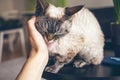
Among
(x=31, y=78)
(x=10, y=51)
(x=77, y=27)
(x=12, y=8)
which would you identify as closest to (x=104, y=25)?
(x=77, y=27)

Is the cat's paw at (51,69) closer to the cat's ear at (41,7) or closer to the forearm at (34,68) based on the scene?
the forearm at (34,68)

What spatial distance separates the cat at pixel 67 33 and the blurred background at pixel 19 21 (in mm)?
65

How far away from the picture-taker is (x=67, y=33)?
79 centimetres

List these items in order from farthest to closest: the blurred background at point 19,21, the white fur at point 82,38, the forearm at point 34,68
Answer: the blurred background at point 19,21
the white fur at point 82,38
the forearm at point 34,68

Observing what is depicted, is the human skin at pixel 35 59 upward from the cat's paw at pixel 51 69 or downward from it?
upward

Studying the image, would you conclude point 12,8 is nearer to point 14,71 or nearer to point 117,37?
point 14,71

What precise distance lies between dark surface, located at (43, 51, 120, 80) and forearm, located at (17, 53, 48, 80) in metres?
0.09

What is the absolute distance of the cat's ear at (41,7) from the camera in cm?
77

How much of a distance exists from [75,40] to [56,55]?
0.26 feet

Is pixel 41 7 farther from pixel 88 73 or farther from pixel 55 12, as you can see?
pixel 88 73

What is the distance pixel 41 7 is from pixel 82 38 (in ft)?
0.56

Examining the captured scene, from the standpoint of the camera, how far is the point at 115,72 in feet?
2.60

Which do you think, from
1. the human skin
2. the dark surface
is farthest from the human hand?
the dark surface

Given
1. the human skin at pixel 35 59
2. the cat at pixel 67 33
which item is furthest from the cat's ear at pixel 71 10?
the human skin at pixel 35 59
